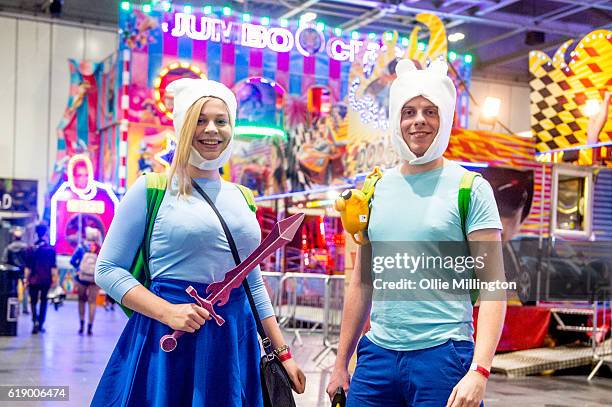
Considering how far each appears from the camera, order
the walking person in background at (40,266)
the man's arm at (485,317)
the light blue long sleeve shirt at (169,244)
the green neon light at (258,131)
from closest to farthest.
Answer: the man's arm at (485,317) → the light blue long sleeve shirt at (169,244) → the walking person in background at (40,266) → the green neon light at (258,131)

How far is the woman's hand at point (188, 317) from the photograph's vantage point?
2.04 metres

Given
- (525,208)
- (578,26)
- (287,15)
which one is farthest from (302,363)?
(578,26)

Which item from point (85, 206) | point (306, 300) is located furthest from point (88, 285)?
point (85, 206)

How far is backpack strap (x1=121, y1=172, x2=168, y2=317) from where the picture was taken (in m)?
2.18

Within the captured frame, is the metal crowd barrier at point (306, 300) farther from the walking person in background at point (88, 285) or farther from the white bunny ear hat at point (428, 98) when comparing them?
the white bunny ear hat at point (428, 98)

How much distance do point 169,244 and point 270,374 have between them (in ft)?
1.38

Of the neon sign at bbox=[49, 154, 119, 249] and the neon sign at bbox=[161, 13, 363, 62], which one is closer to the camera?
the neon sign at bbox=[161, 13, 363, 62]

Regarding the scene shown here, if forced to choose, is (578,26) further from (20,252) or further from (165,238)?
(165,238)

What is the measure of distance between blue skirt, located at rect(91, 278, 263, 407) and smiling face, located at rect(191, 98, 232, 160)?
35cm

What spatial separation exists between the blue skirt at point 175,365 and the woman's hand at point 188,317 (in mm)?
67

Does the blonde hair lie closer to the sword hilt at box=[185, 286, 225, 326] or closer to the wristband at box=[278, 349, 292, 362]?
the sword hilt at box=[185, 286, 225, 326]

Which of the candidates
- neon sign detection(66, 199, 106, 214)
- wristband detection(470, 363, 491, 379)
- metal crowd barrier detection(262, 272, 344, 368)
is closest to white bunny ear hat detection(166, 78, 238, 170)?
wristband detection(470, 363, 491, 379)

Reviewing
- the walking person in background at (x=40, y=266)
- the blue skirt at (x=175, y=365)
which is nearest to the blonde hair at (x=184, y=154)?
the blue skirt at (x=175, y=365)

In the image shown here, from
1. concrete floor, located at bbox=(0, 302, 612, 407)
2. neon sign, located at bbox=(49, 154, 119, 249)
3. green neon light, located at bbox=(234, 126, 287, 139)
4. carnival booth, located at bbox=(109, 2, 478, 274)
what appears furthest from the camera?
neon sign, located at bbox=(49, 154, 119, 249)
